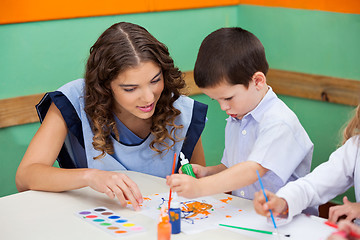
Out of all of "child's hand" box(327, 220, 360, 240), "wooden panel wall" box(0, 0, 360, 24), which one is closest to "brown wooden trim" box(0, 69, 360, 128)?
"wooden panel wall" box(0, 0, 360, 24)

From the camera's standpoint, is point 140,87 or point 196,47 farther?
point 196,47

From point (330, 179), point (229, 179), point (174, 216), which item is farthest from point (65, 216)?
point (330, 179)

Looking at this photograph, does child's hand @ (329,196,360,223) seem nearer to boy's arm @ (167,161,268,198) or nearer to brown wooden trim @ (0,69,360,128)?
boy's arm @ (167,161,268,198)

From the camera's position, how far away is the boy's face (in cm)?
159

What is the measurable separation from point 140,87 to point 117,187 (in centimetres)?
39

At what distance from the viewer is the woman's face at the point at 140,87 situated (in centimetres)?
177

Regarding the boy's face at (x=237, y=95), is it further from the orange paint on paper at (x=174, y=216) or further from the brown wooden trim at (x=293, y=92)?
the brown wooden trim at (x=293, y=92)

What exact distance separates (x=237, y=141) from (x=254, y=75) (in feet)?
0.99

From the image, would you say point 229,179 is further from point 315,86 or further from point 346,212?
point 315,86

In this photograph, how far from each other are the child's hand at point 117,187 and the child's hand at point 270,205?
0.38 meters

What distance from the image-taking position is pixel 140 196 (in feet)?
5.11

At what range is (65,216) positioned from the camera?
151cm

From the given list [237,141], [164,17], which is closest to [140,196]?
[237,141]

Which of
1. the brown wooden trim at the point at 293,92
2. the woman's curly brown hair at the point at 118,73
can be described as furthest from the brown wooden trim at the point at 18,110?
the woman's curly brown hair at the point at 118,73
